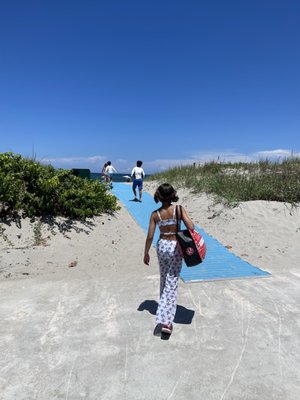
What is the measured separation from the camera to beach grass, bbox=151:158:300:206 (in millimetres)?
11148

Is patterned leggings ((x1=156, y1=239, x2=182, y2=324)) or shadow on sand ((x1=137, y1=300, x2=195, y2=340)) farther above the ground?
patterned leggings ((x1=156, y1=239, x2=182, y2=324))

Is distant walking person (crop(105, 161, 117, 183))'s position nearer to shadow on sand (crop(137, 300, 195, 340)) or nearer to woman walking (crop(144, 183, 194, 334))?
shadow on sand (crop(137, 300, 195, 340))

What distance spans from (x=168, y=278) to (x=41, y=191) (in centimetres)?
528

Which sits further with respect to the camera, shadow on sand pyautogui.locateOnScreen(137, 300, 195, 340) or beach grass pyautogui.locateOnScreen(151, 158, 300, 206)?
beach grass pyautogui.locateOnScreen(151, 158, 300, 206)

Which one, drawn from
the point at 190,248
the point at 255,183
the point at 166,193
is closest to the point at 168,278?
the point at 190,248

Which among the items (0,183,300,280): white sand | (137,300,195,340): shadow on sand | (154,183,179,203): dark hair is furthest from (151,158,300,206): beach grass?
(154,183,179,203): dark hair

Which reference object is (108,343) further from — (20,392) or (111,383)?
(20,392)

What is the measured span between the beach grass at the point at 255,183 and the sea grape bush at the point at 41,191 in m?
5.05

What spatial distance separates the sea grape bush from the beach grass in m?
5.05

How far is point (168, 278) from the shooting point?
13.5ft

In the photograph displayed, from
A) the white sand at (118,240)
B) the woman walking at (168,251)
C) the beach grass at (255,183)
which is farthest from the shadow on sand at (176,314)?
the beach grass at (255,183)

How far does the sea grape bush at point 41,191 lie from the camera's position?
309 inches

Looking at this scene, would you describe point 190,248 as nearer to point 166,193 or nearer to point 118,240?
point 166,193

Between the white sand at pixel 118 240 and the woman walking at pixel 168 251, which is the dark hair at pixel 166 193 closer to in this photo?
the woman walking at pixel 168 251
